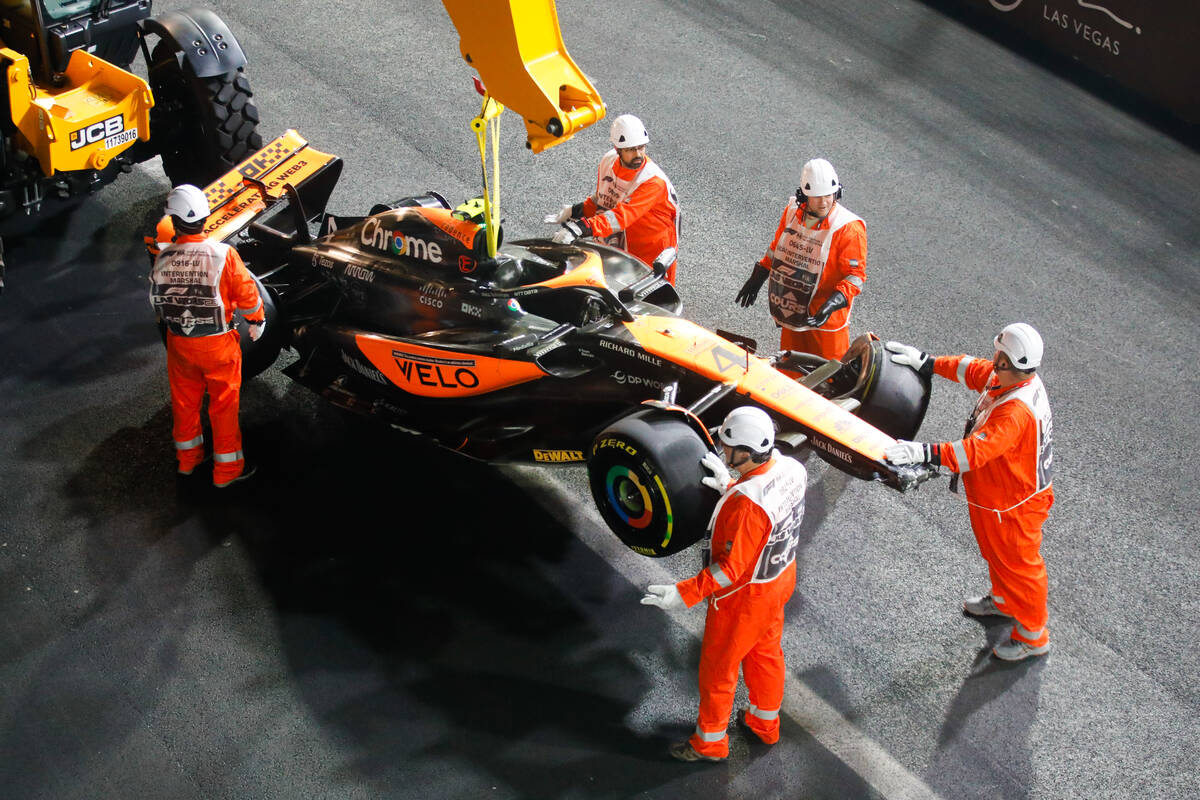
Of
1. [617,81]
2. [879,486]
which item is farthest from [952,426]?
[617,81]

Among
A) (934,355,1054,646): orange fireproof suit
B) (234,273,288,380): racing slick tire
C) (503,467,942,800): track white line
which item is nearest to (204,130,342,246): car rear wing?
(234,273,288,380): racing slick tire

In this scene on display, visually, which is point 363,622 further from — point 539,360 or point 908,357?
point 908,357

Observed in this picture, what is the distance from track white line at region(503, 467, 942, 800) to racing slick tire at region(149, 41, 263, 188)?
12.5 feet

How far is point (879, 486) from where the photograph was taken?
25.7ft

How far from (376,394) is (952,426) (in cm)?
394

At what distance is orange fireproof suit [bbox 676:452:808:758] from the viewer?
5.56 m

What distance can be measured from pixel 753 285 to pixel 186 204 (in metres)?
3.75

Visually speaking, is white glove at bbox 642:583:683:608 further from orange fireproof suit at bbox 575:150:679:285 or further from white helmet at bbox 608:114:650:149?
white helmet at bbox 608:114:650:149

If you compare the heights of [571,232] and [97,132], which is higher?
[571,232]

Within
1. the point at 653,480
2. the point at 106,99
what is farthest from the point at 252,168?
the point at 653,480

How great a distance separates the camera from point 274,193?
8289mm

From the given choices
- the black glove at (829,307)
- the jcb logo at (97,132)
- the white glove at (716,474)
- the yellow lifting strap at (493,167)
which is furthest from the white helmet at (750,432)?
the jcb logo at (97,132)

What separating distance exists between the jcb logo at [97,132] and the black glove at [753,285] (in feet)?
15.1

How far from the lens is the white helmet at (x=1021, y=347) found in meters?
6.36
